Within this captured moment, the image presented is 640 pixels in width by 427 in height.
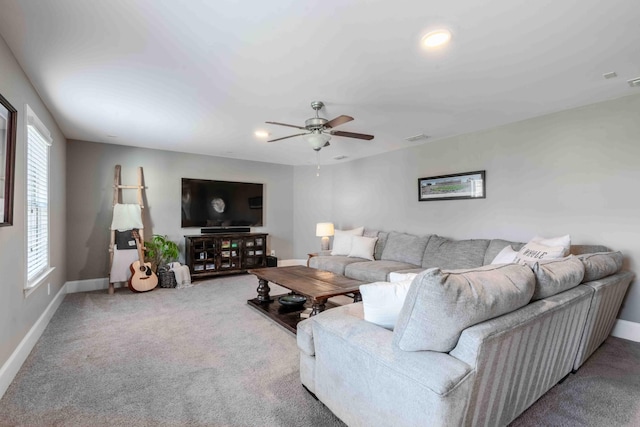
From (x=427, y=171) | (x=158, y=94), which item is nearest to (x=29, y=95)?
(x=158, y=94)

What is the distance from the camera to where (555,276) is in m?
1.77

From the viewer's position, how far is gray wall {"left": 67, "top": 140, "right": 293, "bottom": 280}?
4.76 meters

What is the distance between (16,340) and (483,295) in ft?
10.5

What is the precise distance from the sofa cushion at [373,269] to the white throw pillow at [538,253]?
4.73ft

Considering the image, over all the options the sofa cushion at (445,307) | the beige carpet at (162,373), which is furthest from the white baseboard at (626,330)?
the beige carpet at (162,373)

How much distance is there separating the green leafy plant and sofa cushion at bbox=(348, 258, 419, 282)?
112 inches

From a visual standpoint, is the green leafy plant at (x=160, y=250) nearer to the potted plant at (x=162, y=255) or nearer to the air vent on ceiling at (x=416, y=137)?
the potted plant at (x=162, y=255)

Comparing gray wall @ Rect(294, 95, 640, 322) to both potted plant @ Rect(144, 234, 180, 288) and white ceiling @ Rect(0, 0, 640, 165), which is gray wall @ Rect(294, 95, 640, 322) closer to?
white ceiling @ Rect(0, 0, 640, 165)

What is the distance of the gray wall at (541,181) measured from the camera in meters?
3.03

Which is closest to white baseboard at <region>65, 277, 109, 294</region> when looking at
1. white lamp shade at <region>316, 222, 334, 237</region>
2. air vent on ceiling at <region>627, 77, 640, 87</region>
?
white lamp shade at <region>316, 222, 334, 237</region>

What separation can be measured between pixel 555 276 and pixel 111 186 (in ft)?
18.6

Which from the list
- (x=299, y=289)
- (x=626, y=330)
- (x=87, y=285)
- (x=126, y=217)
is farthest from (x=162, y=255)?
(x=626, y=330)

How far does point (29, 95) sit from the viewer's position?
271 centimetres

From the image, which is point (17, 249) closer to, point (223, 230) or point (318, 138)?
point (318, 138)
